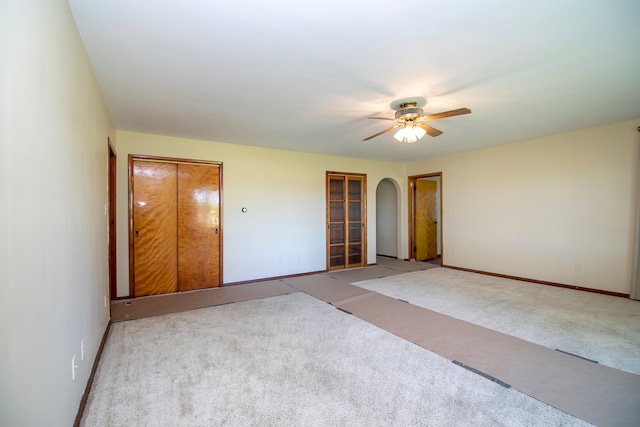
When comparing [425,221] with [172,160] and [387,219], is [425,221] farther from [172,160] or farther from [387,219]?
[172,160]

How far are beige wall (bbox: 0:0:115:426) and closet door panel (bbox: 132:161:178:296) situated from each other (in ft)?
7.85

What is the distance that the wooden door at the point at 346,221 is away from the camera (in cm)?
655

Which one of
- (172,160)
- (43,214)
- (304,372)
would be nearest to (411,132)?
(304,372)

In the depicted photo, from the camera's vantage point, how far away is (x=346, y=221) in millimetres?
6695

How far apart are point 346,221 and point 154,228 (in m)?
3.81

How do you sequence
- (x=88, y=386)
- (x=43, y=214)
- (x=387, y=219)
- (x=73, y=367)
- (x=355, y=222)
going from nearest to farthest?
(x=43, y=214)
(x=73, y=367)
(x=88, y=386)
(x=355, y=222)
(x=387, y=219)

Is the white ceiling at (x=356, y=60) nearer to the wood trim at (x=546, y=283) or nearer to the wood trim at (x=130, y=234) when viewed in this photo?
the wood trim at (x=130, y=234)

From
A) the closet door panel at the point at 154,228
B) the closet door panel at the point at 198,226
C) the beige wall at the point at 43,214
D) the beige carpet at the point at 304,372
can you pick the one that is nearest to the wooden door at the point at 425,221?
the beige carpet at the point at 304,372

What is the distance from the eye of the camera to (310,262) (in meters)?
6.20

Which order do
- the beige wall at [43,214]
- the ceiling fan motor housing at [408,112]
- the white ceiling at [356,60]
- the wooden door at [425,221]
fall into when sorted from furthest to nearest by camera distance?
the wooden door at [425,221], the ceiling fan motor housing at [408,112], the white ceiling at [356,60], the beige wall at [43,214]

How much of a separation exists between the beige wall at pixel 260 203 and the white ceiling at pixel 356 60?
80 cm

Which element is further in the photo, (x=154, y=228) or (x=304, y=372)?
(x=154, y=228)

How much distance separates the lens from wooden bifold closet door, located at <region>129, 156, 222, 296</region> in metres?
4.58

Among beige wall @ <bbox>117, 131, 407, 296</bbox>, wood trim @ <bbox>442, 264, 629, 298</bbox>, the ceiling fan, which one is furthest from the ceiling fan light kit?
wood trim @ <bbox>442, 264, 629, 298</bbox>
